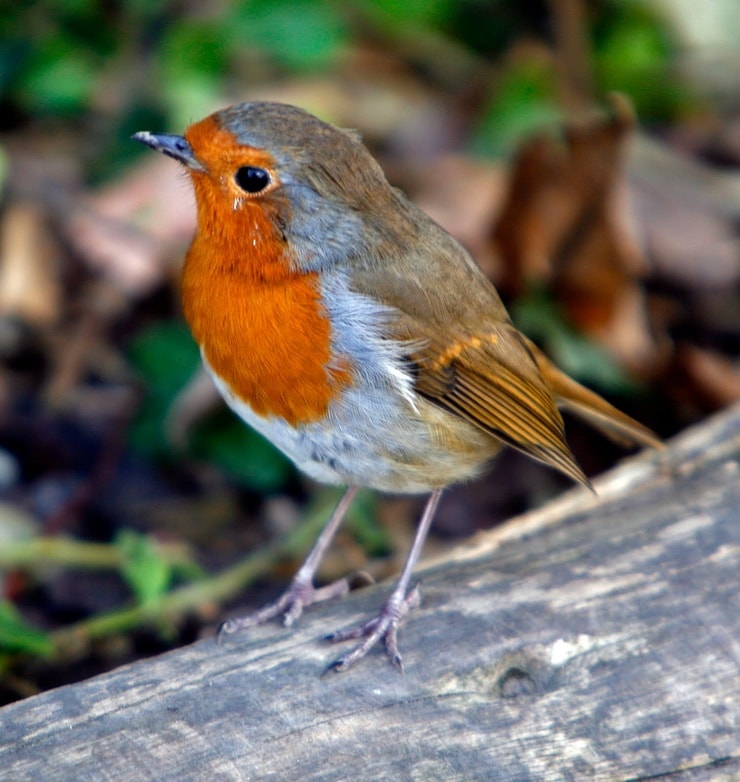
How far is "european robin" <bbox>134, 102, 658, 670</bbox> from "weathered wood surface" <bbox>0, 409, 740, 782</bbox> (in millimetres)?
167

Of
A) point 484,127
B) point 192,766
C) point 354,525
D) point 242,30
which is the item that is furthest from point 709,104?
→ point 192,766

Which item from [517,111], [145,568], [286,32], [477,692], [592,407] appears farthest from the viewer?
[517,111]

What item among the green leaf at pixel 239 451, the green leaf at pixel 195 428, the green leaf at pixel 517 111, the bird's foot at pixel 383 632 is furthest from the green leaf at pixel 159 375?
the green leaf at pixel 517 111

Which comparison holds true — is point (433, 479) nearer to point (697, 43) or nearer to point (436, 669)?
point (436, 669)

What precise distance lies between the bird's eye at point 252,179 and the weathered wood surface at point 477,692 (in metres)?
1.14

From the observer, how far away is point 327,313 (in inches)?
121

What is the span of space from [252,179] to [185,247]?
7.39 feet

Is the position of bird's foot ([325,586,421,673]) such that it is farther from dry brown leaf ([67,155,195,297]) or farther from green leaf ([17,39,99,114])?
green leaf ([17,39,99,114])

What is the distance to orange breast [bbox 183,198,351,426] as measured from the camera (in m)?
3.04

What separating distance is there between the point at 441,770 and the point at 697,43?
5025 millimetres

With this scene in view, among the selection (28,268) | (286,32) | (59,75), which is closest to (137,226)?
(28,268)

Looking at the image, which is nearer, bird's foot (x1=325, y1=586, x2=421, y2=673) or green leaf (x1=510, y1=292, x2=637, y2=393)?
bird's foot (x1=325, y1=586, x2=421, y2=673)

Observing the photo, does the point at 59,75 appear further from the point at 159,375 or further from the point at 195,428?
the point at 195,428

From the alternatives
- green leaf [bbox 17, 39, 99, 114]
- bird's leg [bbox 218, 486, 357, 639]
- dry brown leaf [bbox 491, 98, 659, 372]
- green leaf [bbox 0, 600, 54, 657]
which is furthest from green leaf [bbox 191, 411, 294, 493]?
green leaf [bbox 17, 39, 99, 114]
